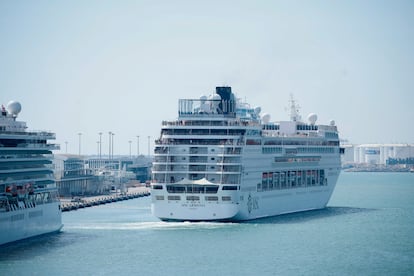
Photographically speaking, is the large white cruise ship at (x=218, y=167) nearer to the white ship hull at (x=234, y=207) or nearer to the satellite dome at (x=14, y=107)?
the white ship hull at (x=234, y=207)

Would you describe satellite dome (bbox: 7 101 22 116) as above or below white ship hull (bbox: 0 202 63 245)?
above

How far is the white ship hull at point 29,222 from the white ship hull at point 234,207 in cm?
920

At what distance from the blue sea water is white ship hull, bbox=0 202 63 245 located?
76cm

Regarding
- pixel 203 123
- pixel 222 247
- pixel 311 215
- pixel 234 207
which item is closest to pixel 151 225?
pixel 234 207

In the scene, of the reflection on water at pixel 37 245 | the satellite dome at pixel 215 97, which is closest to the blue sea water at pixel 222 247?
the reflection on water at pixel 37 245

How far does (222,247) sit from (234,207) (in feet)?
35.9

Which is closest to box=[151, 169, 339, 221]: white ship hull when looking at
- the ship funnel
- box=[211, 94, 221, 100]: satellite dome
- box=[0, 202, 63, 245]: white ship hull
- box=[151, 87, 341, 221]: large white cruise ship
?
box=[151, 87, 341, 221]: large white cruise ship

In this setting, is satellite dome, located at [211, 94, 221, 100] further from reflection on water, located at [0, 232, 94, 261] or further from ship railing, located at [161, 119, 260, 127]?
reflection on water, located at [0, 232, 94, 261]

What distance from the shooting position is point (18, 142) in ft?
223

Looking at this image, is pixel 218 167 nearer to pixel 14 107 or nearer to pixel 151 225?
pixel 151 225

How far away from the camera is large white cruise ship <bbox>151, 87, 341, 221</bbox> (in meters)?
75.8

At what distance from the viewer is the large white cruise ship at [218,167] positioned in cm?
7575

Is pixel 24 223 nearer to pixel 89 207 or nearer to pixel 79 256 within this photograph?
pixel 79 256

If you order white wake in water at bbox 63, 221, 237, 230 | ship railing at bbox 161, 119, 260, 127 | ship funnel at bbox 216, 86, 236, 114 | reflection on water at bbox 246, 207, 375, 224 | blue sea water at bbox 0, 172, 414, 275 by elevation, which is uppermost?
ship funnel at bbox 216, 86, 236, 114
